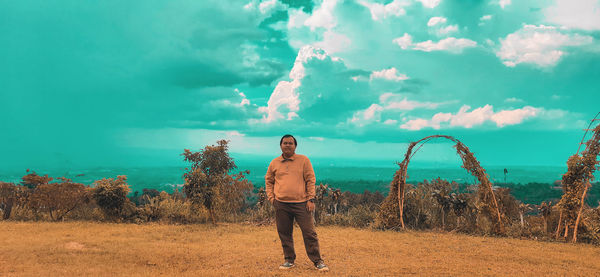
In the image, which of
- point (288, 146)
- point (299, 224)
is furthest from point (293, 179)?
point (299, 224)

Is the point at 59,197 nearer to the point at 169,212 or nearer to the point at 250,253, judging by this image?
the point at 169,212

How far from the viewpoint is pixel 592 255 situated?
855cm

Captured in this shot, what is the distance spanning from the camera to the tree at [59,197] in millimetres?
13000

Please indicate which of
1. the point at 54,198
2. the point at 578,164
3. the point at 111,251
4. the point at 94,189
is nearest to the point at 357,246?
the point at 111,251

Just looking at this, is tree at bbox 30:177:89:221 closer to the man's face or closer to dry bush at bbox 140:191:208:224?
dry bush at bbox 140:191:208:224

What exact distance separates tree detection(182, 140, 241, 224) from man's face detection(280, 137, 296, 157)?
6.69 meters

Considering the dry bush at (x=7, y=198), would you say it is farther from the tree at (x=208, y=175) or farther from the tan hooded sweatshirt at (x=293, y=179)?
the tan hooded sweatshirt at (x=293, y=179)

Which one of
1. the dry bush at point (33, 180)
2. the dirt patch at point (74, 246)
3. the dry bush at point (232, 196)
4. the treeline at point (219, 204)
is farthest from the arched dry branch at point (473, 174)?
the dry bush at point (33, 180)

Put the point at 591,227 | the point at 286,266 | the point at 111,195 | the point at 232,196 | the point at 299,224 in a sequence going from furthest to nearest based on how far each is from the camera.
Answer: the point at 232,196
the point at 111,195
the point at 591,227
the point at 286,266
the point at 299,224

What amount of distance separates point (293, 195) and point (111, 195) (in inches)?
350

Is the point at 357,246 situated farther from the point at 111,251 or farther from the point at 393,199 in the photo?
the point at 111,251

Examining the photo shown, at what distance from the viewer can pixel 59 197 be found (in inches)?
514

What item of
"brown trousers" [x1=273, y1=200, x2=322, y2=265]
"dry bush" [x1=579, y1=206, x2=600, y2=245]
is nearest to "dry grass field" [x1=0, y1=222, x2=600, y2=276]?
"brown trousers" [x1=273, y1=200, x2=322, y2=265]

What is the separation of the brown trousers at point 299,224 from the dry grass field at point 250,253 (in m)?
0.32
